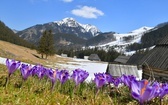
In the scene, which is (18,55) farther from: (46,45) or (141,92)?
(141,92)

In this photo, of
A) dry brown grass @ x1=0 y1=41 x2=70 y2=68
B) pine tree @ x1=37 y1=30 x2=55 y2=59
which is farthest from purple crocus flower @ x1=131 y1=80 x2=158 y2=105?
pine tree @ x1=37 y1=30 x2=55 y2=59

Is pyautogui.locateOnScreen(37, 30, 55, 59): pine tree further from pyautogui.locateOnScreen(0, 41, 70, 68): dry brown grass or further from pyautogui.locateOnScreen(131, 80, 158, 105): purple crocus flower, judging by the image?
pyautogui.locateOnScreen(131, 80, 158, 105): purple crocus flower

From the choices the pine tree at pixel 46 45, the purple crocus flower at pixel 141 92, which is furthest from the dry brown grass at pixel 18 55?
the purple crocus flower at pixel 141 92

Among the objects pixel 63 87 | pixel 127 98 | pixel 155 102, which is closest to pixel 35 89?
pixel 63 87

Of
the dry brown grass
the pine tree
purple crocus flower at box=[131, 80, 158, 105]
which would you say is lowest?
purple crocus flower at box=[131, 80, 158, 105]

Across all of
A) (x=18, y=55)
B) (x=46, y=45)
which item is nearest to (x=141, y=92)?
(x=18, y=55)

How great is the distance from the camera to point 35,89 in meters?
5.54

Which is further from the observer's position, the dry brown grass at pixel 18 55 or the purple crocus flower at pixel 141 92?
the dry brown grass at pixel 18 55

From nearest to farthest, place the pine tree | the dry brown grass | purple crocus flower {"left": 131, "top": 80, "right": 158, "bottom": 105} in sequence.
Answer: purple crocus flower {"left": 131, "top": 80, "right": 158, "bottom": 105}, the dry brown grass, the pine tree

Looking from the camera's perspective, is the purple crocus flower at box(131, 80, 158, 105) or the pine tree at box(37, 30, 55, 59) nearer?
the purple crocus flower at box(131, 80, 158, 105)

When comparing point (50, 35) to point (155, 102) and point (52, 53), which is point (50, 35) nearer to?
point (52, 53)

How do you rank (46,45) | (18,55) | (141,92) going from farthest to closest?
(46,45)
(18,55)
(141,92)

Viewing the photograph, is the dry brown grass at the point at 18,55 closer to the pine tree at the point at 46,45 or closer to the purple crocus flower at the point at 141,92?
the pine tree at the point at 46,45

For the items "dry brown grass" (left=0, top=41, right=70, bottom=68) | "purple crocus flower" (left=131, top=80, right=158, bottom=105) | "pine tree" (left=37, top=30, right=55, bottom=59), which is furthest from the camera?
"pine tree" (left=37, top=30, right=55, bottom=59)
